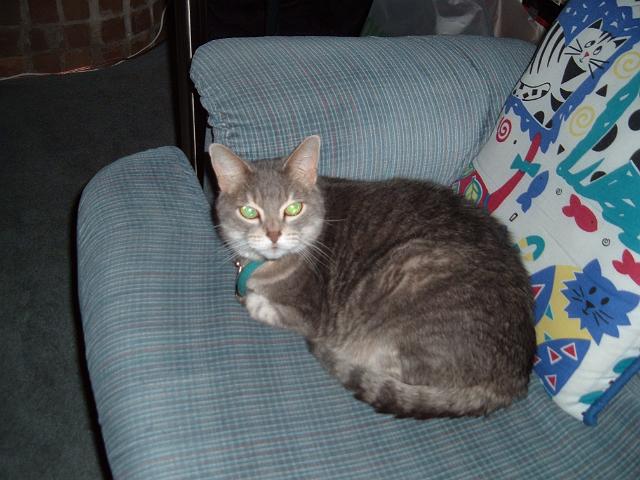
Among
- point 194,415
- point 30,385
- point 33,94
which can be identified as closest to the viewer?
point 194,415

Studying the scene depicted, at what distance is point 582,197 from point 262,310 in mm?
973

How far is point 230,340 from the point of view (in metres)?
1.48

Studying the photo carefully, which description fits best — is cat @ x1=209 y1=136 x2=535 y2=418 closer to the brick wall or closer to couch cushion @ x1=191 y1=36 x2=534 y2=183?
couch cushion @ x1=191 y1=36 x2=534 y2=183

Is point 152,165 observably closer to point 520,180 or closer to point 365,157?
point 365,157

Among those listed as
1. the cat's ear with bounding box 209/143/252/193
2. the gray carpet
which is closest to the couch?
the cat's ear with bounding box 209/143/252/193

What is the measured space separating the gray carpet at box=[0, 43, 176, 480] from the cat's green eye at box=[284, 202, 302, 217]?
116cm

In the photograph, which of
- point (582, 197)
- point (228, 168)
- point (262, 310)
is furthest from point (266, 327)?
point (582, 197)

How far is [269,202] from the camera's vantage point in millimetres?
1546

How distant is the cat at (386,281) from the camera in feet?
4.47

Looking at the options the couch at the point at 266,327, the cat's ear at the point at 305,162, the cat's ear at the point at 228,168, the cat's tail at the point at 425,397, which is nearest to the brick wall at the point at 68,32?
the couch at the point at 266,327

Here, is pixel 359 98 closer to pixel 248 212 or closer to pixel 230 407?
pixel 248 212

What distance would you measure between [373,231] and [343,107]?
430 mm

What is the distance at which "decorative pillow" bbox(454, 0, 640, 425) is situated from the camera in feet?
4.15

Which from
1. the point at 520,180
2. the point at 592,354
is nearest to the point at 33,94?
the point at 520,180
